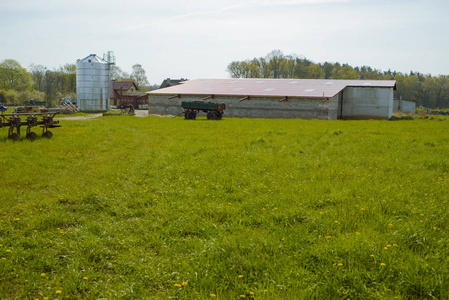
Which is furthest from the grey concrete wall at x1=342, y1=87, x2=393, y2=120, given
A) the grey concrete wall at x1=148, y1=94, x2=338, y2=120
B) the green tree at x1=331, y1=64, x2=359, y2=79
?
the green tree at x1=331, y1=64, x2=359, y2=79

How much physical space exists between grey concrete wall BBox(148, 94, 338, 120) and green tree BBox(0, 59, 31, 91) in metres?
67.1

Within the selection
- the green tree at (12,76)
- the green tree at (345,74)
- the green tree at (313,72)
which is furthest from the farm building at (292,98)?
the green tree at (345,74)

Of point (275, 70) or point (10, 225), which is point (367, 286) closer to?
point (10, 225)

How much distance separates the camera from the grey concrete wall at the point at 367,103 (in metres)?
42.7

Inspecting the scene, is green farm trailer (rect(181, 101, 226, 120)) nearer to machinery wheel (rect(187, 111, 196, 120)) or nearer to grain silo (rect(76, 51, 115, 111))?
machinery wheel (rect(187, 111, 196, 120))

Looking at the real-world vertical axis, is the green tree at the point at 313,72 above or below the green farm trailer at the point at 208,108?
above

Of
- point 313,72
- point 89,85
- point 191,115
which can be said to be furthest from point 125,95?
point 313,72

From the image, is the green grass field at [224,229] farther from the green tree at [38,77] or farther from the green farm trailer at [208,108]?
the green tree at [38,77]

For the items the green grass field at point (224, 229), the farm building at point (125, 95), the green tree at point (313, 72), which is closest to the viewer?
the green grass field at point (224, 229)

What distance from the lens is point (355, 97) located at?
43.7 m

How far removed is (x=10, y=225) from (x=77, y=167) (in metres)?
4.75

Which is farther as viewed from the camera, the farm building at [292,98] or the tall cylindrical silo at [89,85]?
the tall cylindrical silo at [89,85]

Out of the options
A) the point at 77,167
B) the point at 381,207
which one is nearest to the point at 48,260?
the point at 381,207

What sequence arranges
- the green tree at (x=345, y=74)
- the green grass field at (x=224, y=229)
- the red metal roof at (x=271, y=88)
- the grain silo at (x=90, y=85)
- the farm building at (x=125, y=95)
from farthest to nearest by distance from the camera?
the green tree at (x=345, y=74), the farm building at (x=125, y=95), the grain silo at (x=90, y=85), the red metal roof at (x=271, y=88), the green grass field at (x=224, y=229)
